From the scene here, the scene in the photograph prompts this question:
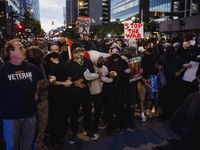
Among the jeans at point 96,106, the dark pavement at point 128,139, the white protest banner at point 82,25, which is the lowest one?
the dark pavement at point 128,139

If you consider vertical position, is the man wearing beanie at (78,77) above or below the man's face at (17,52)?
below

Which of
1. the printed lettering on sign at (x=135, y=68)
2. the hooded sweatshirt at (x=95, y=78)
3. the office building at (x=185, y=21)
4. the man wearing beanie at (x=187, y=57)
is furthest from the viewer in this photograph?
the office building at (x=185, y=21)

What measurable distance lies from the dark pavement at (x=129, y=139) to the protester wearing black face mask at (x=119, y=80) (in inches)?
15.0

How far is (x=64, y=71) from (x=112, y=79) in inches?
47.4

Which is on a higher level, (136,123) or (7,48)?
(7,48)

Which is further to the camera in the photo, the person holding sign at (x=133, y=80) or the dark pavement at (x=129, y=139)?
the person holding sign at (x=133, y=80)

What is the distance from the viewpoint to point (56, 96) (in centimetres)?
397

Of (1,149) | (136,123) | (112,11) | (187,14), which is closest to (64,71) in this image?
(1,149)

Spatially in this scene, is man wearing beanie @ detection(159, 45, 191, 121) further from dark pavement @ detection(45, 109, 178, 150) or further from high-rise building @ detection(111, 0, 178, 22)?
high-rise building @ detection(111, 0, 178, 22)

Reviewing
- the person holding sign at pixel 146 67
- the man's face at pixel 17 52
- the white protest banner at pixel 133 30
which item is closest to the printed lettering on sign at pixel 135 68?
the person holding sign at pixel 146 67

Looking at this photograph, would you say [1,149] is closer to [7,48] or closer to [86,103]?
[86,103]

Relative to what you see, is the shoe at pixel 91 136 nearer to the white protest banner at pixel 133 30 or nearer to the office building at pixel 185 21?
the white protest banner at pixel 133 30

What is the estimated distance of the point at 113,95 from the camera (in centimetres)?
462

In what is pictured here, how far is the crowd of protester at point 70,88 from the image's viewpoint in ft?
9.14
